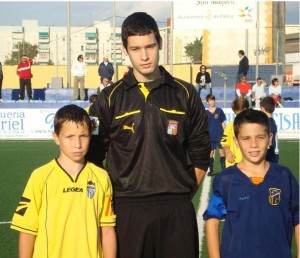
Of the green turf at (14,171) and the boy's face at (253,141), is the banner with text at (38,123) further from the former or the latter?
the boy's face at (253,141)

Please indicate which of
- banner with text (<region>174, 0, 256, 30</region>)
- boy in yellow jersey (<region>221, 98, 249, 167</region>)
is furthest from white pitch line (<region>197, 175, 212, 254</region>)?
banner with text (<region>174, 0, 256, 30</region>)

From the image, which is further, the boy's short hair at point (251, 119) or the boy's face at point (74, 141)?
the boy's short hair at point (251, 119)

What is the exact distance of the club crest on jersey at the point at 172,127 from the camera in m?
3.88

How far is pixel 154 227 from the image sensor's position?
3846 mm

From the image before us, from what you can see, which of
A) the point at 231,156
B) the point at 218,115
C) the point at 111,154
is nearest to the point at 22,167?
the point at 218,115

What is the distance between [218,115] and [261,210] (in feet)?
34.8

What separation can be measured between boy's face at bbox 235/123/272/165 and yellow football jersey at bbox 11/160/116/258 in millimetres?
815

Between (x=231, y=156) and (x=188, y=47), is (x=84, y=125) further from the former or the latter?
(x=188, y=47)

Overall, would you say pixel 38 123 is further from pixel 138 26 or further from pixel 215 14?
pixel 138 26

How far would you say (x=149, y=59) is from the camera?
386 centimetres

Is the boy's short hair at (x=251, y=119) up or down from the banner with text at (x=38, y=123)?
up

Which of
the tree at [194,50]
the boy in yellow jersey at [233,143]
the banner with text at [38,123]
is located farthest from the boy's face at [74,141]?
the tree at [194,50]

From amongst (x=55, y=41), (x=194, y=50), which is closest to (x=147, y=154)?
(x=194, y=50)

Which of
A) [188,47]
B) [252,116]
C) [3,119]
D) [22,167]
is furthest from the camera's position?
[188,47]
